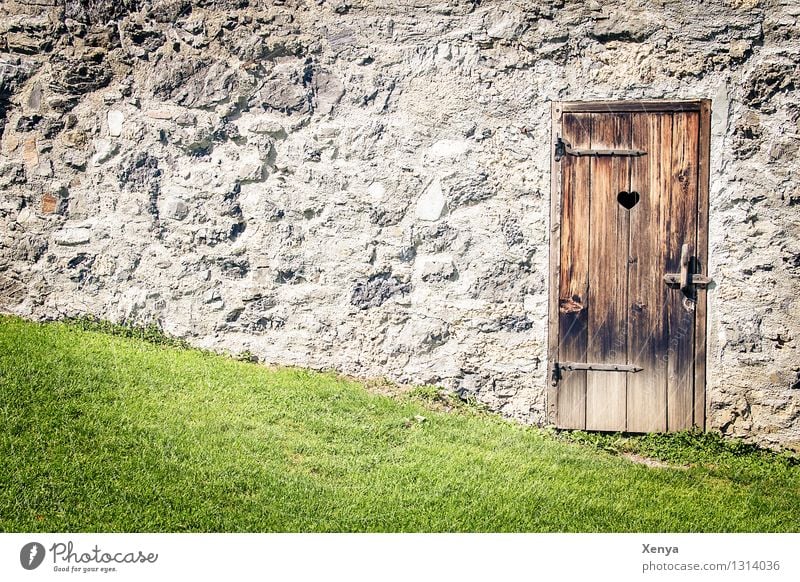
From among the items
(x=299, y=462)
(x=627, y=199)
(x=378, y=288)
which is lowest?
(x=299, y=462)

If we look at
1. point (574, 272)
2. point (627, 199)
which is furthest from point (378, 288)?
point (627, 199)

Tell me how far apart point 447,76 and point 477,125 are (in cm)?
38

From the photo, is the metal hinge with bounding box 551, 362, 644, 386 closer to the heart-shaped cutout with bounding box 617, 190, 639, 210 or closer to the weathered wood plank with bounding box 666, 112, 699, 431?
the weathered wood plank with bounding box 666, 112, 699, 431

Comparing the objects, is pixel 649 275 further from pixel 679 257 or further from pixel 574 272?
pixel 574 272

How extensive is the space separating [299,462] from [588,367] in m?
1.94

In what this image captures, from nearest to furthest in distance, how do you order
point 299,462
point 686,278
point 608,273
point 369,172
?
1. point 299,462
2. point 686,278
3. point 608,273
4. point 369,172

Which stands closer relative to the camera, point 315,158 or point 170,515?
point 170,515

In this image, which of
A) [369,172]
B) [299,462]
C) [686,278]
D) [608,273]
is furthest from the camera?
[369,172]

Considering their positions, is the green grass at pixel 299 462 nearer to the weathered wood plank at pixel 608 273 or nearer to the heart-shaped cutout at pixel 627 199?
the weathered wood plank at pixel 608 273

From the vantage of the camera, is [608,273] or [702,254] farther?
[608,273]

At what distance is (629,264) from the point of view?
5137mm

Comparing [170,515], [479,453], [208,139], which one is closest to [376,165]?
[208,139]
